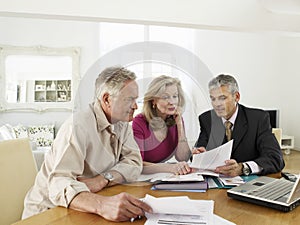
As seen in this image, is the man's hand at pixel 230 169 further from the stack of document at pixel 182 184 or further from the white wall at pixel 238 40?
the white wall at pixel 238 40

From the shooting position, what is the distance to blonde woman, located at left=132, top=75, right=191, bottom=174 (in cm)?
120

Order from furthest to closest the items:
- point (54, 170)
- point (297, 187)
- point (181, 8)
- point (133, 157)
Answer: point (181, 8) < point (133, 157) < point (54, 170) < point (297, 187)

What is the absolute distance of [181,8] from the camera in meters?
3.75

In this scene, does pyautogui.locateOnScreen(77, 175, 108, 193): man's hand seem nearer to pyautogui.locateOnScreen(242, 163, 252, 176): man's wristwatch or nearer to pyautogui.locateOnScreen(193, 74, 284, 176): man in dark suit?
pyautogui.locateOnScreen(193, 74, 284, 176): man in dark suit

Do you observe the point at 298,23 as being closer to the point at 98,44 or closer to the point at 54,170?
the point at 98,44

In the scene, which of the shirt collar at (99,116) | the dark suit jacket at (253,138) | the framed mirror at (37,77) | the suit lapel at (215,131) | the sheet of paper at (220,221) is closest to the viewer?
the sheet of paper at (220,221)

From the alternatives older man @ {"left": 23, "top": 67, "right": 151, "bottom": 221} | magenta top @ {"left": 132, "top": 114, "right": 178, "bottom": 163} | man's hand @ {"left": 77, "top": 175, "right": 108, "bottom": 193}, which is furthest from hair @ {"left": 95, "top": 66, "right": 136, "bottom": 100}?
man's hand @ {"left": 77, "top": 175, "right": 108, "bottom": 193}

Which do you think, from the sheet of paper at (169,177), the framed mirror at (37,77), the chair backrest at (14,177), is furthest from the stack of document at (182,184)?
the framed mirror at (37,77)

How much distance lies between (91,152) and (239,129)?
0.81 m

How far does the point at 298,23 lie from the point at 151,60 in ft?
11.8

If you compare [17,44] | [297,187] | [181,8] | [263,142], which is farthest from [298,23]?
[17,44]

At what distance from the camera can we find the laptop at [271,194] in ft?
3.37

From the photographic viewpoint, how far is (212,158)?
56.2 inches

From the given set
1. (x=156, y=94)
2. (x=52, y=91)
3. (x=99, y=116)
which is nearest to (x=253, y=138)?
(x=156, y=94)
